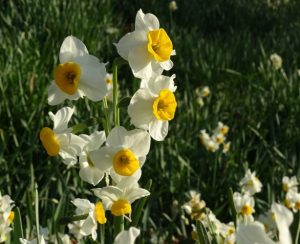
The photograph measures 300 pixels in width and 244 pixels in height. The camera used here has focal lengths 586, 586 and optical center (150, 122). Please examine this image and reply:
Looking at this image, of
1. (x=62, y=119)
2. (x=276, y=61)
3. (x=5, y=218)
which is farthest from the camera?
(x=276, y=61)

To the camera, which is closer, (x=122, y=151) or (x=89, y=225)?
(x=122, y=151)

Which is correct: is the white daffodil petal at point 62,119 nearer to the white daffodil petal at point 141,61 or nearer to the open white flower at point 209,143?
the white daffodil petal at point 141,61

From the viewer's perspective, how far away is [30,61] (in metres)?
3.24

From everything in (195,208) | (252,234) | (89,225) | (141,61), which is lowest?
(195,208)

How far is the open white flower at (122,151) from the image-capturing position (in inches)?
42.3

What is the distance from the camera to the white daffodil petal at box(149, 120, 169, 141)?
111 cm

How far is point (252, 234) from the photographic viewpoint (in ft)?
2.07

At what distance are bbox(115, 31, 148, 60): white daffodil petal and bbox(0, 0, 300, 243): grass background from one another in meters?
0.61

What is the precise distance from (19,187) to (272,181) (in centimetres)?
115

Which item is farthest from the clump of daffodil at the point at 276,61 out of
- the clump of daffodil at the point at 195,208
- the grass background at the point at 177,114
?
the clump of daffodil at the point at 195,208

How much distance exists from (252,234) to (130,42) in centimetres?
59

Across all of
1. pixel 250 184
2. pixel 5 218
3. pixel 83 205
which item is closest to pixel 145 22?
pixel 83 205

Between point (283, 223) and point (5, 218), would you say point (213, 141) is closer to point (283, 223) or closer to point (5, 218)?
point (5, 218)

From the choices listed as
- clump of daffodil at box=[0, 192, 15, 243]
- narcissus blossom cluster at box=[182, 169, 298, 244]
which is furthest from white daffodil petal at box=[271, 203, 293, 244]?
clump of daffodil at box=[0, 192, 15, 243]
